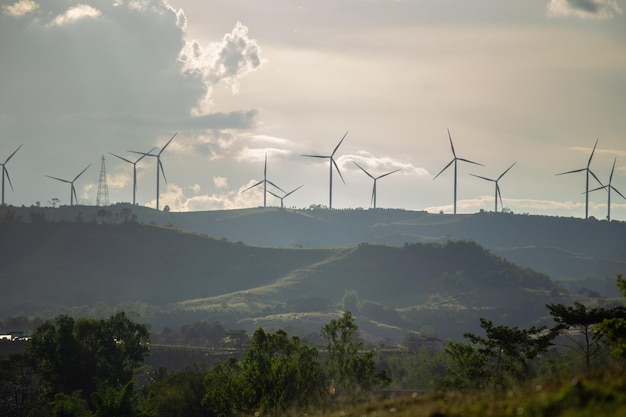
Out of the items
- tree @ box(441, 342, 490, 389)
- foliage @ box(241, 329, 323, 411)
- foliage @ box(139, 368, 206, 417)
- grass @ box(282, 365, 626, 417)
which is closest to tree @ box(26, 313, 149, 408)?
foliage @ box(139, 368, 206, 417)

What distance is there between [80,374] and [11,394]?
36.5ft

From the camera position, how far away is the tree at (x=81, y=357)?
138250mm

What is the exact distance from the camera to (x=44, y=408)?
11475cm

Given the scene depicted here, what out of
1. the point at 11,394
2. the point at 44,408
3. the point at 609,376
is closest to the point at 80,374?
the point at 11,394

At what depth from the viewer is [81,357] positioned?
141500 mm

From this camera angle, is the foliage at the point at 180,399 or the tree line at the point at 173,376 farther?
the foliage at the point at 180,399

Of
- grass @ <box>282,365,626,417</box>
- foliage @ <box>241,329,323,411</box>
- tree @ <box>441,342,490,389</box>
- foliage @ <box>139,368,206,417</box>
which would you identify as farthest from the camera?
foliage @ <box>139,368,206,417</box>

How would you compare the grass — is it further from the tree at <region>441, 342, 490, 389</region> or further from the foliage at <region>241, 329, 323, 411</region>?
the tree at <region>441, 342, 490, 389</region>

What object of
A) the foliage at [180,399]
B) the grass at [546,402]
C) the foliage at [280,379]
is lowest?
the foliage at [180,399]

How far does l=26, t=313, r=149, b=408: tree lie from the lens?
454 ft

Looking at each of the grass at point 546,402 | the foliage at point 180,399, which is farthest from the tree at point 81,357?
the grass at point 546,402

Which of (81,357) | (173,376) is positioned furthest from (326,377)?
(81,357)

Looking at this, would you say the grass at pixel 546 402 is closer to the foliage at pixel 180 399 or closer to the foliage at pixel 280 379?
the foliage at pixel 280 379

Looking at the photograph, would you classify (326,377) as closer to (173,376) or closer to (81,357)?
(173,376)
